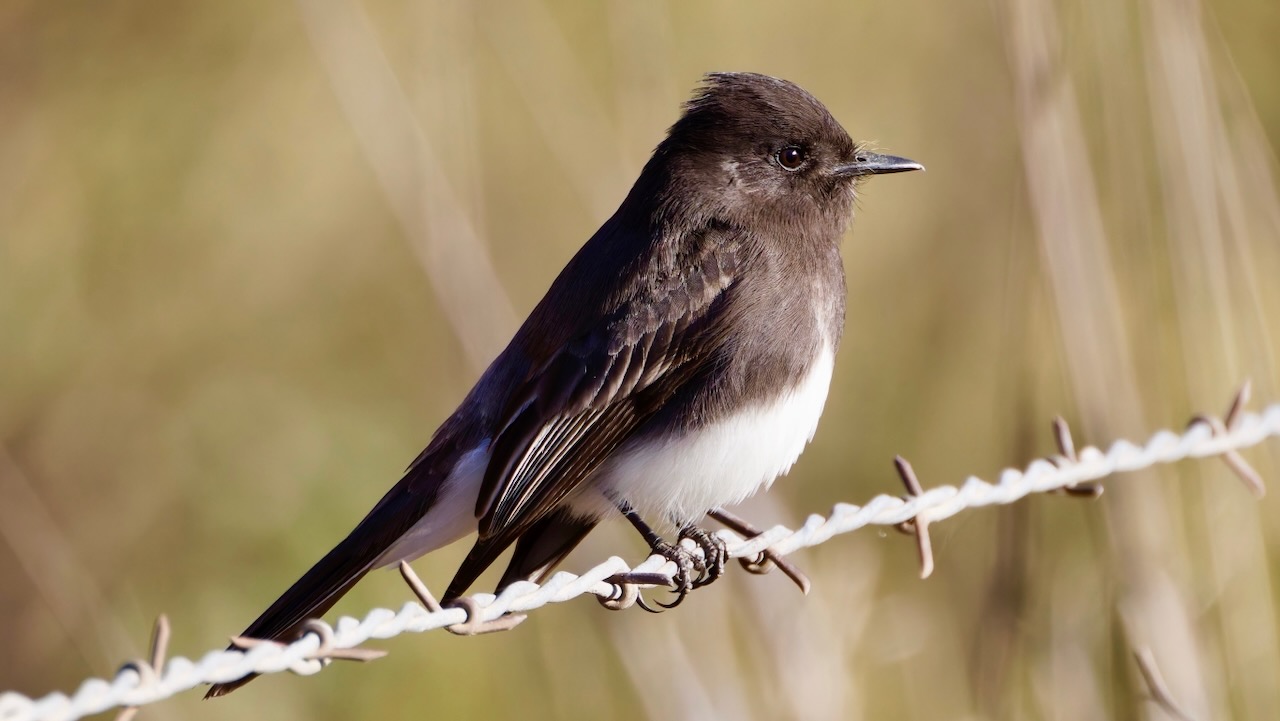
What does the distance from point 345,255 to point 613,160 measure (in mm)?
1978

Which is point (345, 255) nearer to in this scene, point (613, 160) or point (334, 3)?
point (334, 3)

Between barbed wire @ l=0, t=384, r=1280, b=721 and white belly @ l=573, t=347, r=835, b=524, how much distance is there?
0.44 feet

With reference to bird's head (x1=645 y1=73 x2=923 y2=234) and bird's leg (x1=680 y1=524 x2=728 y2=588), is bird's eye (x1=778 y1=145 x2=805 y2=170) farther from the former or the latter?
bird's leg (x1=680 y1=524 x2=728 y2=588)

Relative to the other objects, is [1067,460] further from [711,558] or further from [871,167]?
[871,167]

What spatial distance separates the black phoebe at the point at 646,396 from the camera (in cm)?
303

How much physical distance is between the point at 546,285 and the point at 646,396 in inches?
103

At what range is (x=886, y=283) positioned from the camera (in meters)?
5.74

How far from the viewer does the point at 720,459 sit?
304 centimetres

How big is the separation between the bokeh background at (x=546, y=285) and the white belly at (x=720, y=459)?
0.47 metres

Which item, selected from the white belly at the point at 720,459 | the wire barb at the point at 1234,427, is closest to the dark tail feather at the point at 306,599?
the white belly at the point at 720,459

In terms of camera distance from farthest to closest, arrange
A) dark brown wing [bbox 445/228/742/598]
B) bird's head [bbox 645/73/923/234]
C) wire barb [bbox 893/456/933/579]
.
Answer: bird's head [bbox 645/73/923/234] → dark brown wing [bbox 445/228/742/598] → wire barb [bbox 893/456/933/579]

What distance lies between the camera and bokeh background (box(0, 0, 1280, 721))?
3410 millimetres

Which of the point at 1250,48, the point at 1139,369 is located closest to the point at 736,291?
the point at 1139,369

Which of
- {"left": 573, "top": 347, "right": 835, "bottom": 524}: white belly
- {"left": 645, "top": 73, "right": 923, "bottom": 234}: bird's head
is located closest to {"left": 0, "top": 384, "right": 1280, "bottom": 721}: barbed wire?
{"left": 573, "top": 347, "right": 835, "bottom": 524}: white belly
